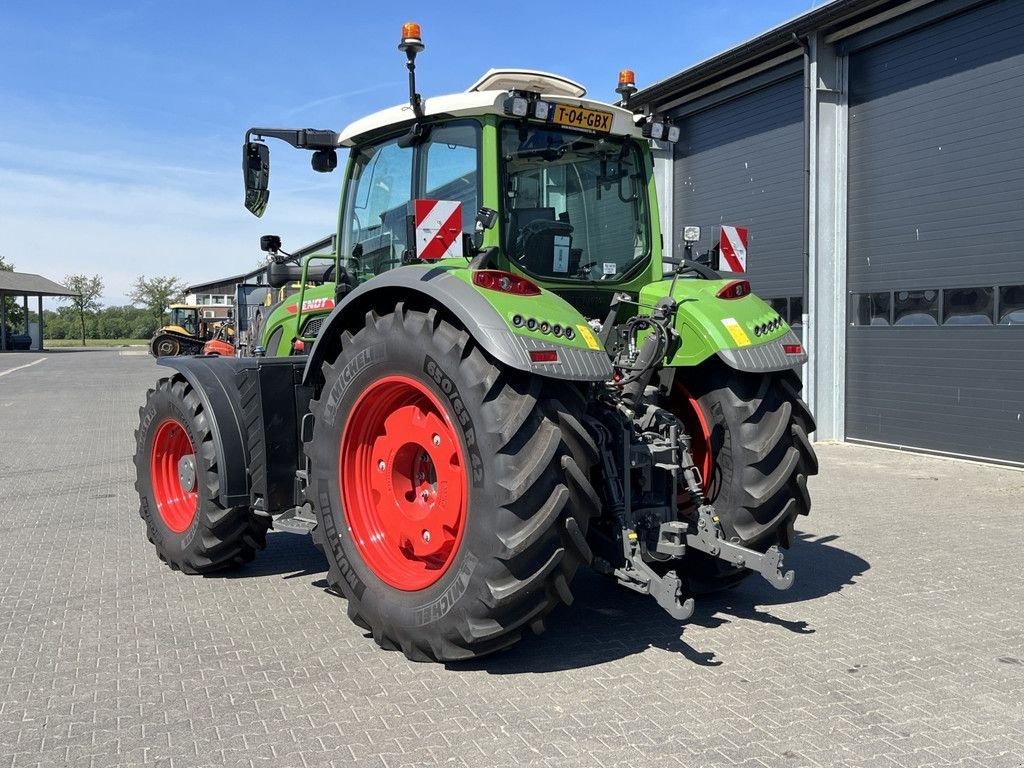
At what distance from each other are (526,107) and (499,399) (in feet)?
5.04

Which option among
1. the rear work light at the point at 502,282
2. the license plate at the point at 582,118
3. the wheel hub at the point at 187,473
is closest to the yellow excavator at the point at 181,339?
the wheel hub at the point at 187,473

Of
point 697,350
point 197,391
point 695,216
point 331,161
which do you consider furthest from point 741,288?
point 695,216

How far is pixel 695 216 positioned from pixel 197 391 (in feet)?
34.1

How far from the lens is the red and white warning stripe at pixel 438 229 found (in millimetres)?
4355

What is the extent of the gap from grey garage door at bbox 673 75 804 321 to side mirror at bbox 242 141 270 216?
786 cm

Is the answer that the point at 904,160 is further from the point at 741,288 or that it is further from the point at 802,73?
the point at 741,288

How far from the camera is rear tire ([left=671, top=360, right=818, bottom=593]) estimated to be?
468cm

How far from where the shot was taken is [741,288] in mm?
5160

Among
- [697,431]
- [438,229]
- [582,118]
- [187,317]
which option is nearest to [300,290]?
Result: [438,229]

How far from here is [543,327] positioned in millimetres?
3916

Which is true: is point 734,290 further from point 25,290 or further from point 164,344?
point 25,290

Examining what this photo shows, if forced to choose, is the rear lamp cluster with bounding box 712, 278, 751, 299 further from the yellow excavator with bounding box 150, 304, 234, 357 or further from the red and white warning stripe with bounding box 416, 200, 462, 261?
the yellow excavator with bounding box 150, 304, 234, 357

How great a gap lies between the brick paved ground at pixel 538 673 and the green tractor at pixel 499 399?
303mm

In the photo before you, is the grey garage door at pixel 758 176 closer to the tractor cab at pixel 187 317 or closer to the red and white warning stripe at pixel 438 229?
the red and white warning stripe at pixel 438 229
